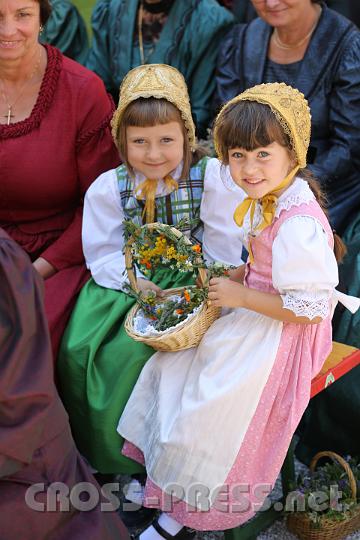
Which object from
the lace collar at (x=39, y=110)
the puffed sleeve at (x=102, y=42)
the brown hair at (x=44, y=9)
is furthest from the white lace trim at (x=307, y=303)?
the puffed sleeve at (x=102, y=42)

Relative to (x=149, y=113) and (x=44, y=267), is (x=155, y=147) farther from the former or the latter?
(x=44, y=267)

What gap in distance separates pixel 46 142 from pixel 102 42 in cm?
128

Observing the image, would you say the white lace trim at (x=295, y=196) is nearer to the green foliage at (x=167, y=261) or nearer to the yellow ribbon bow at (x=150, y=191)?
the green foliage at (x=167, y=261)

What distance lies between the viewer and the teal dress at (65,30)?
4324mm

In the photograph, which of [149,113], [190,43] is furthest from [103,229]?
[190,43]

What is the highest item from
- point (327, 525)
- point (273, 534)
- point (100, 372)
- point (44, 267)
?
point (44, 267)

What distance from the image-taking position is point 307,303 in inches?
87.0

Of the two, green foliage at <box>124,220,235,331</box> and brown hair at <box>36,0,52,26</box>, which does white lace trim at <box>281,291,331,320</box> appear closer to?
green foliage at <box>124,220,235,331</box>

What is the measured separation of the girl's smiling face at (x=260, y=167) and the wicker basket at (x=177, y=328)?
265mm

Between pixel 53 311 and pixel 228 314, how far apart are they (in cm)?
66

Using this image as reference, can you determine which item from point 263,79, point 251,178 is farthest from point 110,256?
point 263,79

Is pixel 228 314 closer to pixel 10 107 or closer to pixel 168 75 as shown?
pixel 168 75

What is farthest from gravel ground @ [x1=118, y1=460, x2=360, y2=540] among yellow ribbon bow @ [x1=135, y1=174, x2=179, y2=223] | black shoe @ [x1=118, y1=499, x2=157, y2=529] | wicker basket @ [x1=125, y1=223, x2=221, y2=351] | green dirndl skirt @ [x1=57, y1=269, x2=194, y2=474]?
yellow ribbon bow @ [x1=135, y1=174, x2=179, y2=223]

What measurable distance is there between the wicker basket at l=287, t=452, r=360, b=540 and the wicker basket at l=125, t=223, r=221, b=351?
0.67 meters
